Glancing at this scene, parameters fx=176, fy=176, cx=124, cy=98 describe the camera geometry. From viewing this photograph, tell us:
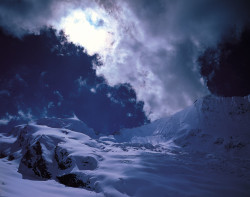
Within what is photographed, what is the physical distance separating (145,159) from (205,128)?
10506cm

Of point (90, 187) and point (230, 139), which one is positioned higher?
point (230, 139)

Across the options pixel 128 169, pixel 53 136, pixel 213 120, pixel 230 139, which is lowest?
pixel 128 169

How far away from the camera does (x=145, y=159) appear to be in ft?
164

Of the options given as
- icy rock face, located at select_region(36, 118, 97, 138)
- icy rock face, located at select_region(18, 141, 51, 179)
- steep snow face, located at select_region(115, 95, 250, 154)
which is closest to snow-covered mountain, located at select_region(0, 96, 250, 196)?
steep snow face, located at select_region(115, 95, 250, 154)

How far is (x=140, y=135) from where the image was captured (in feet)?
519

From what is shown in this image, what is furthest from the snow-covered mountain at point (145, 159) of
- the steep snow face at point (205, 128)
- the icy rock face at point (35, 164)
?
the icy rock face at point (35, 164)

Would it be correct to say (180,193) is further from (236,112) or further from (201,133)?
(236,112)

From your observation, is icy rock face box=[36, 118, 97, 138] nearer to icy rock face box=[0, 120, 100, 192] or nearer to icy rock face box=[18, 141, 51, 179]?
icy rock face box=[0, 120, 100, 192]

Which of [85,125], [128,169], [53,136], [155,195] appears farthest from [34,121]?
[155,195]

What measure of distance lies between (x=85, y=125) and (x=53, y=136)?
106 m

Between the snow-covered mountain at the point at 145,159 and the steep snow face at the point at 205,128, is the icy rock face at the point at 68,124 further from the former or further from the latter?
the steep snow face at the point at 205,128

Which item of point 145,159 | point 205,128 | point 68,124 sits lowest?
point 145,159

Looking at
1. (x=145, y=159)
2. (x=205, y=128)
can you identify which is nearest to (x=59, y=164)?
(x=145, y=159)

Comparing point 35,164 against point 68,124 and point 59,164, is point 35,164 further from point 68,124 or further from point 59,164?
point 68,124
